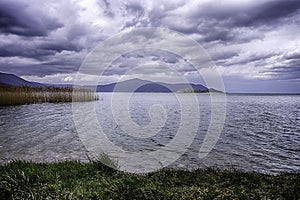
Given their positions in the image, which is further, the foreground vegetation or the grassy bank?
the foreground vegetation

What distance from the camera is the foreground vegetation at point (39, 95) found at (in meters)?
56.1

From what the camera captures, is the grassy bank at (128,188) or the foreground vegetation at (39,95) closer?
the grassy bank at (128,188)

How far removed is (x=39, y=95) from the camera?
6669 centimetres

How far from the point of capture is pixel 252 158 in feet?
51.8

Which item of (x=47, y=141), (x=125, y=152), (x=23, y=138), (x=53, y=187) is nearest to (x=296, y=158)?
(x=125, y=152)

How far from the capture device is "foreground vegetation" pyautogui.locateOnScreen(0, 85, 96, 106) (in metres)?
56.1

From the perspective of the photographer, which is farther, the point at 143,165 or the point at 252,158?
the point at 252,158

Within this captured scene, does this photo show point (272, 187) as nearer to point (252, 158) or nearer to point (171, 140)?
point (252, 158)

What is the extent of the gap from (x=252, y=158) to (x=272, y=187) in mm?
8725

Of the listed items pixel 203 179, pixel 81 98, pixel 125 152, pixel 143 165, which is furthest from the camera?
pixel 81 98

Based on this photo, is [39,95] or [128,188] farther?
[39,95]

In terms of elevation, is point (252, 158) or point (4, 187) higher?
point (4, 187)

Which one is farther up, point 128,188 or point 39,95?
point 39,95

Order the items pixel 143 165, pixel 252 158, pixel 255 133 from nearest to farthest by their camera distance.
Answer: pixel 143 165 → pixel 252 158 → pixel 255 133
